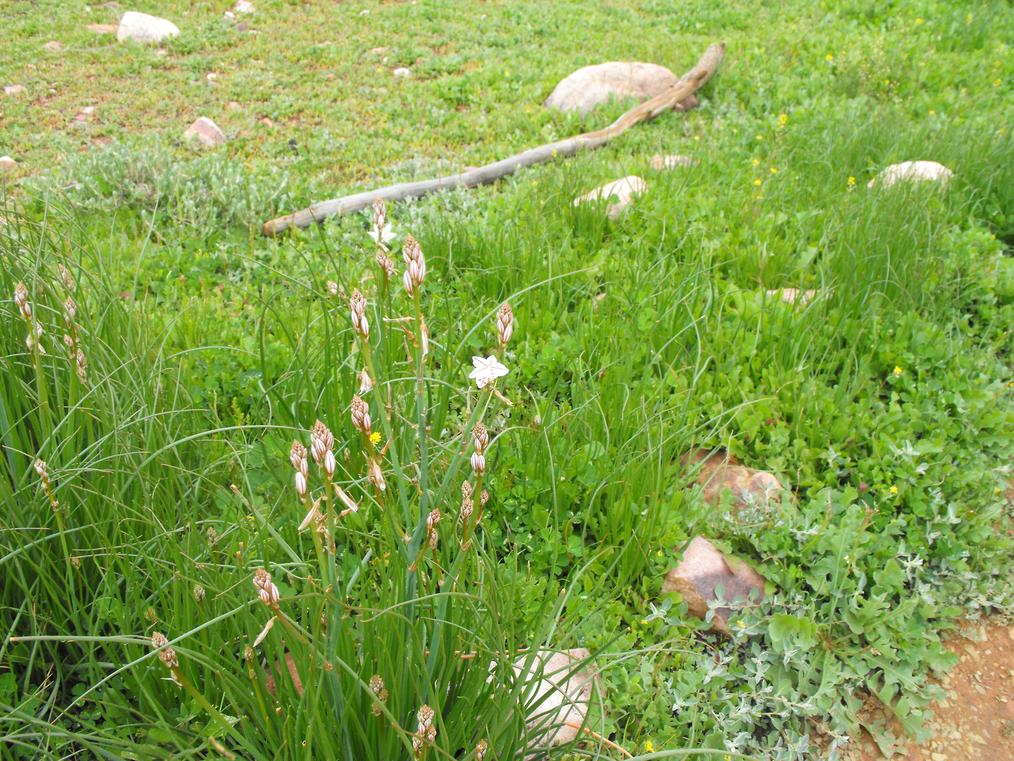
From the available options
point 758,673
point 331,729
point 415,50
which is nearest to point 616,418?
point 758,673

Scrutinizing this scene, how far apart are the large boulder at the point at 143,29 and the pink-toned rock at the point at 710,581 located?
8911 millimetres

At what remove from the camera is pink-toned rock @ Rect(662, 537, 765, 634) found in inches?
121

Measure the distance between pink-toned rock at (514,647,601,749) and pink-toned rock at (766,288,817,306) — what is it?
2350 millimetres

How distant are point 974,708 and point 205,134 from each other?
278 inches

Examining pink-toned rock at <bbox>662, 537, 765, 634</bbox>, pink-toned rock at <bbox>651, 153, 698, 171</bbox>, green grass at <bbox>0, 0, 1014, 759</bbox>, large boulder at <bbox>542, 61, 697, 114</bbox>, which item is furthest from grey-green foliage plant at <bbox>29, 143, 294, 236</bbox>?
pink-toned rock at <bbox>662, 537, 765, 634</bbox>

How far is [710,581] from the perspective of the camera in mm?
3094

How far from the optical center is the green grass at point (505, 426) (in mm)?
2055

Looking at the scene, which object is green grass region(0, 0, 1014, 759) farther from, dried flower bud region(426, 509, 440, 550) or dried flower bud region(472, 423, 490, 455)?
dried flower bud region(472, 423, 490, 455)

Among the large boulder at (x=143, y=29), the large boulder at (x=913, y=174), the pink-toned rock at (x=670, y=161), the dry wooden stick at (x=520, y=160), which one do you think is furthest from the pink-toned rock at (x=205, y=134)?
the large boulder at (x=913, y=174)

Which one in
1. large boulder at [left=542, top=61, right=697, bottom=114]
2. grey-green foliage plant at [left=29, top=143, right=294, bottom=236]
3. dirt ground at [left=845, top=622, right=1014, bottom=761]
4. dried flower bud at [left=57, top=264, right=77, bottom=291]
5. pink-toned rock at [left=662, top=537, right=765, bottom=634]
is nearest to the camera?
dried flower bud at [left=57, top=264, right=77, bottom=291]

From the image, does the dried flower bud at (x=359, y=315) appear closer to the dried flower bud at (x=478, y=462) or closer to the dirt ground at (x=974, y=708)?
the dried flower bud at (x=478, y=462)

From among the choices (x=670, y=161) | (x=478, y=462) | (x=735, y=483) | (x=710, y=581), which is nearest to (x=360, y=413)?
(x=478, y=462)

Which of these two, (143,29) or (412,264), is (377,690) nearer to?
(412,264)

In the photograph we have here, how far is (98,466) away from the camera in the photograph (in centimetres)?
249
